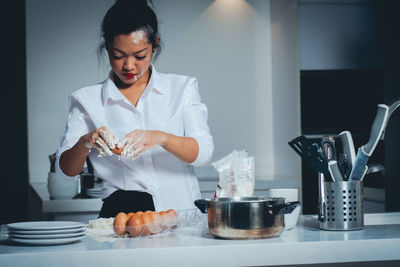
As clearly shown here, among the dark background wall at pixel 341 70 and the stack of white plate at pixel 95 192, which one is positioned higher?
the dark background wall at pixel 341 70

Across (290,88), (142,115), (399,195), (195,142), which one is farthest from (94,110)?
(290,88)

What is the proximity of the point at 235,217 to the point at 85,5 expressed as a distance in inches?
110

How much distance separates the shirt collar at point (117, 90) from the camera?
177cm

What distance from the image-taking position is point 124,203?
168 centimetres

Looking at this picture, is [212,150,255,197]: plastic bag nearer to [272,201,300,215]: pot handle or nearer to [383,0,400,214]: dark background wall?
[272,201,300,215]: pot handle

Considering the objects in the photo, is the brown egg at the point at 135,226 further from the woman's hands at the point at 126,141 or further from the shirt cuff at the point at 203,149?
the shirt cuff at the point at 203,149

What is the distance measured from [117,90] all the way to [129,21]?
0.24m

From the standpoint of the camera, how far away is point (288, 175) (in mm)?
3412

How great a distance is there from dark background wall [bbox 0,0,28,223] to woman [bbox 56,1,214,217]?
6.08 feet

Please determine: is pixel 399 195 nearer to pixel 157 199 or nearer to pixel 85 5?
pixel 157 199

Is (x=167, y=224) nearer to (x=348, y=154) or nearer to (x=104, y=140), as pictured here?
(x=104, y=140)

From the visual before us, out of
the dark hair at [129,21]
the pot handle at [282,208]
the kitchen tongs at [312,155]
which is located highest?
the dark hair at [129,21]

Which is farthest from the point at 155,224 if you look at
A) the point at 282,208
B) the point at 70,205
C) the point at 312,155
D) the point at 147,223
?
the point at 70,205

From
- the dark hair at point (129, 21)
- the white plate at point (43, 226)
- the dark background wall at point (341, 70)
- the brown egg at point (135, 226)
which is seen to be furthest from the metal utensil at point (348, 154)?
the dark background wall at point (341, 70)
